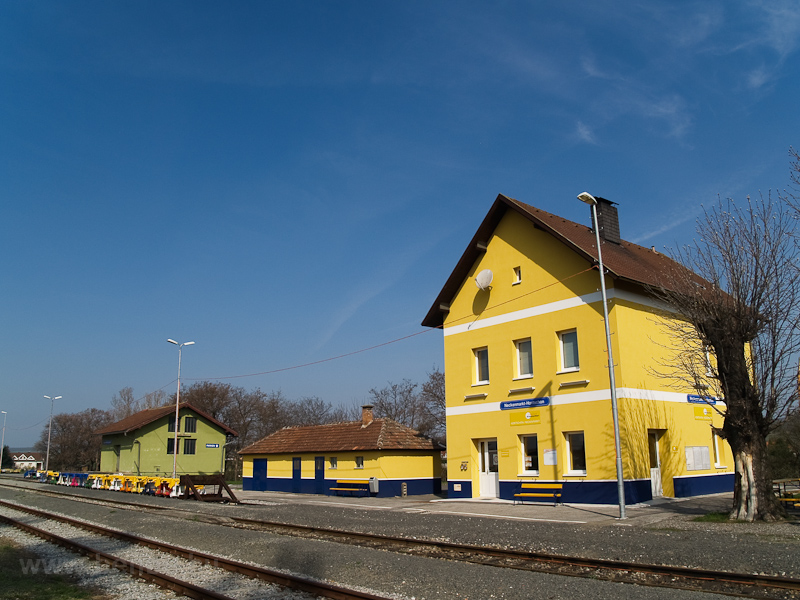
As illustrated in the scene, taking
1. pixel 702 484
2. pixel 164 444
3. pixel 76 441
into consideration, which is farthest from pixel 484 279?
pixel 76 441

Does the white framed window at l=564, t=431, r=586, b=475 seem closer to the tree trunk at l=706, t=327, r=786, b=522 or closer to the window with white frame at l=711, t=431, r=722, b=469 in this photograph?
the tree trunk at l=706, t=327, r=786, b=522

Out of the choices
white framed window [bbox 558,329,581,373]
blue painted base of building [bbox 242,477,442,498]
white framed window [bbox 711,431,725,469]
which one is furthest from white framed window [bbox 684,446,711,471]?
blue painted base of building [bbox 242,477,442,498]

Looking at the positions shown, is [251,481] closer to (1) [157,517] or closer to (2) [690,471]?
(1) [157,517]

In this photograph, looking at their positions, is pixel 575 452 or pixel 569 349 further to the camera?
pixel 569 349

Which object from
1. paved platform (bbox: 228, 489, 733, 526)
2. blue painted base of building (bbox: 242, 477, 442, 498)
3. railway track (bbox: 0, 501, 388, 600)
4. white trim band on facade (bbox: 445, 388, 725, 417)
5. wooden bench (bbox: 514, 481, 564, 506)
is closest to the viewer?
railway track (bbox: 0, 501, 388, 600)

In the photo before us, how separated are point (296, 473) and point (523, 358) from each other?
1423cm

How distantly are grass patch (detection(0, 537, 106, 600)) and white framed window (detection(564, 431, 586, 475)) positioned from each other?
14.6 m

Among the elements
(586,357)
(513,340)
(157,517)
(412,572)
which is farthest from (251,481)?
(412,572)

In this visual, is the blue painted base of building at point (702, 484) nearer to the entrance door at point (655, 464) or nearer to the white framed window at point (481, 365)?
the entrance door at point (655, 464)

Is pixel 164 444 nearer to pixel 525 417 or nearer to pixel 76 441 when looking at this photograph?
pixel 525 417

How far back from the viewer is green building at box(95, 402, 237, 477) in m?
48.2

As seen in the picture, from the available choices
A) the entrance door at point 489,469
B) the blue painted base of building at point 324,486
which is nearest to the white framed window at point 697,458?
the entrance door at point 489,469

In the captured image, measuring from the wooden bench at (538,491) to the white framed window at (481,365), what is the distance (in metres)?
4.32

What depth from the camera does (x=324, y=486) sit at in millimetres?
28953
